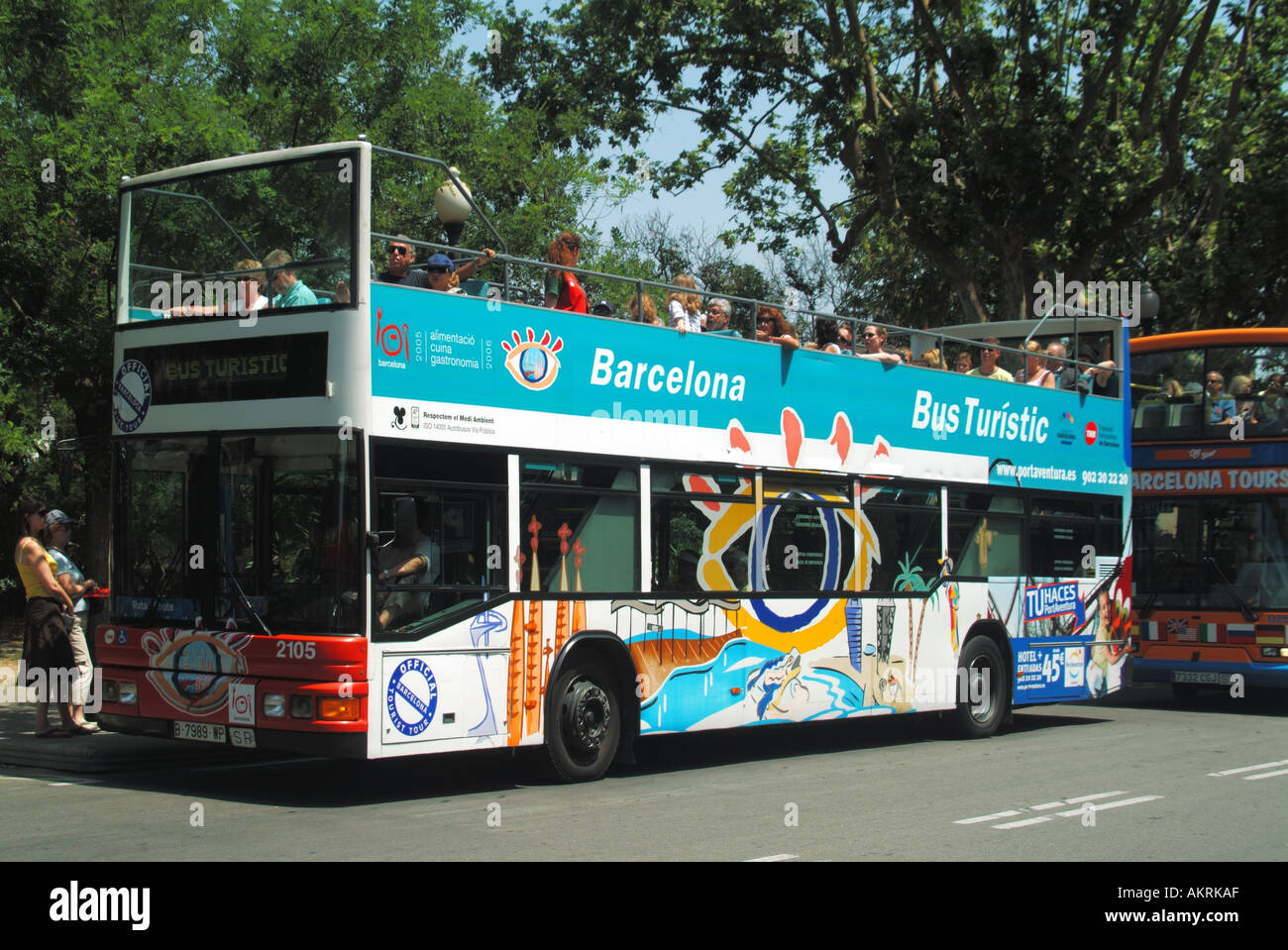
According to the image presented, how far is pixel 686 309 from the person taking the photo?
12.3m

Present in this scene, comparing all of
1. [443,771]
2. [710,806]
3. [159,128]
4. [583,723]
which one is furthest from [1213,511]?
[159,128]

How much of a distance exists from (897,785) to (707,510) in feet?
8.62

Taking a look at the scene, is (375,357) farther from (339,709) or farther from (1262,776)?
(1262,776)

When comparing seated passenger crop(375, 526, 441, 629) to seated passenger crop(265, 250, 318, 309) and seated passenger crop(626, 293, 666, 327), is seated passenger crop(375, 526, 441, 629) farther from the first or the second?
seated passenger crop(626, 293, 666, 327)

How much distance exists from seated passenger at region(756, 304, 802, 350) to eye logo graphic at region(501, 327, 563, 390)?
9.02 ft

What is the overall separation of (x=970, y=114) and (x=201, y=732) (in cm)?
1681

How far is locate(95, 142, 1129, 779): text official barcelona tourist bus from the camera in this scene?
9.38 metres

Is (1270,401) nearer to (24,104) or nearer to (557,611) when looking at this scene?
(557,611)

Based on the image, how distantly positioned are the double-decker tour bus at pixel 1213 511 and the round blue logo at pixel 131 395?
42.2ft

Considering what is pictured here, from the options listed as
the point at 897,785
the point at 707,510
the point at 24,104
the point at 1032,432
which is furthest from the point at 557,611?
the point at 24,104

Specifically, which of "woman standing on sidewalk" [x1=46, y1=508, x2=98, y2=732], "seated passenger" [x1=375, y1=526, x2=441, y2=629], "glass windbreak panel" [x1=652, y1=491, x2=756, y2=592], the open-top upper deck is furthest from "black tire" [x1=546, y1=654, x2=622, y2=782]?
"woman standing on sidewalk" [x1=46, y1=508, x2=98, y2=732]

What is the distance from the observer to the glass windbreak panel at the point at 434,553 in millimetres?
9359

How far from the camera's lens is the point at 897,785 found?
11.1 metres

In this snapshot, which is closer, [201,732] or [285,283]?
[201,732]
